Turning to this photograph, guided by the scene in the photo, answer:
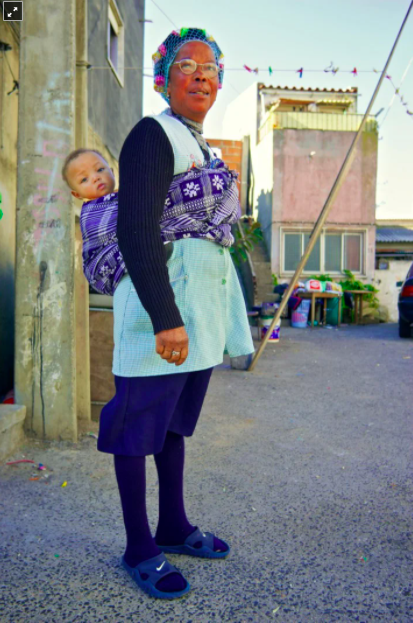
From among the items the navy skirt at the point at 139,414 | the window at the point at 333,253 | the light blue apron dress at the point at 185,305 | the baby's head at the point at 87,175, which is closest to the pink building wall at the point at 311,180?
the window at the point at 333,253

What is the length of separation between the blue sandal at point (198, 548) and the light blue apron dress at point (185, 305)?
753mm

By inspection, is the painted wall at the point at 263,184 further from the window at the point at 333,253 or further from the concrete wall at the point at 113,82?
the concrete wall at the point at 113,82

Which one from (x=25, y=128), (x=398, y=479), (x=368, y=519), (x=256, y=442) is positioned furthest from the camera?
(x=256, y=442)

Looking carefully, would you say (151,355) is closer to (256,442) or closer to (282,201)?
(256,442)

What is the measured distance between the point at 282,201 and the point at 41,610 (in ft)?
48.6

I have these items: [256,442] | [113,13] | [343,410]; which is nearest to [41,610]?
[256,442]

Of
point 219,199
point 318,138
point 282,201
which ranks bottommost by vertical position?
point 219,199

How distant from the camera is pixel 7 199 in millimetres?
4297

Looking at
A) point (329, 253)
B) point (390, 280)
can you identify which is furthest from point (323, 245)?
point (390, 280)

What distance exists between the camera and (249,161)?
18.9 meters

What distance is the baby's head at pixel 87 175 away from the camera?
82.0 inches

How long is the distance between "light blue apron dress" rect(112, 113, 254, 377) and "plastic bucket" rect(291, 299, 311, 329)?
438 inches

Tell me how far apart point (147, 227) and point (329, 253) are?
14.8 meters

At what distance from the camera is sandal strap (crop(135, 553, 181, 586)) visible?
5.88 feet
